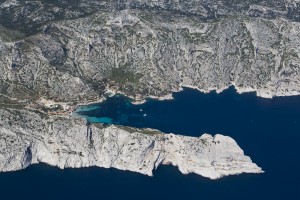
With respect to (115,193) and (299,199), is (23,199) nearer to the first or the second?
(115,193)

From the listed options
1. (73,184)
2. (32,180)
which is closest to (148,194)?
(73,184)

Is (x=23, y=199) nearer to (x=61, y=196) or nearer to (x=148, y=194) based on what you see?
(x=61, y=196)

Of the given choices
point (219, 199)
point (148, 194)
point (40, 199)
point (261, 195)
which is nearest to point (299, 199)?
point (261, 195)

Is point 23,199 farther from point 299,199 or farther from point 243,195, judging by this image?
point 299,199

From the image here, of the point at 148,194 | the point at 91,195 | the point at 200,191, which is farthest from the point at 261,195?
the point at 91,195

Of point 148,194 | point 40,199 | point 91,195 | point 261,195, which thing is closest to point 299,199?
point 261,195

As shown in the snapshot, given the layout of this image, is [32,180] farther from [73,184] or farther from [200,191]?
[200,191]
